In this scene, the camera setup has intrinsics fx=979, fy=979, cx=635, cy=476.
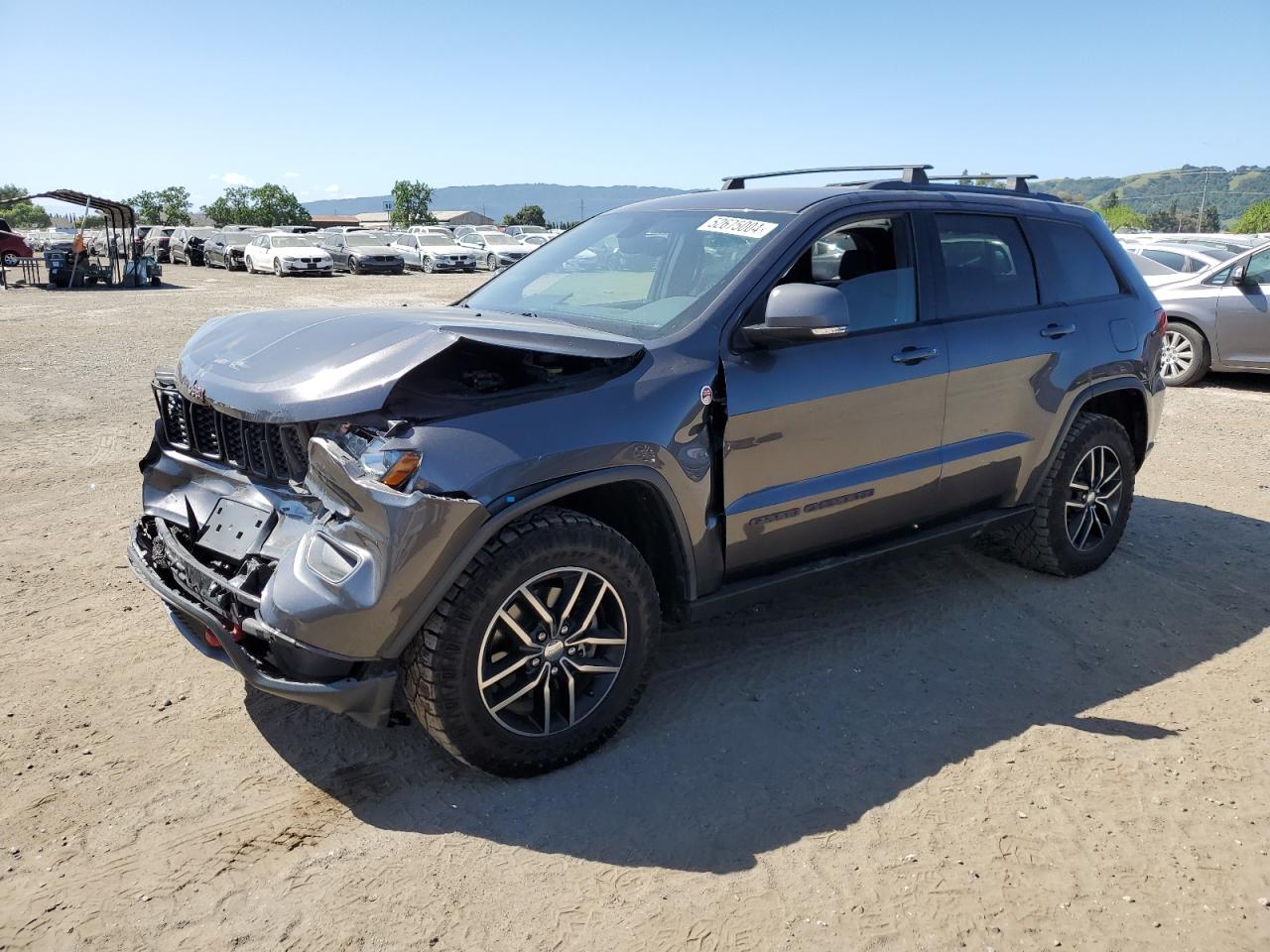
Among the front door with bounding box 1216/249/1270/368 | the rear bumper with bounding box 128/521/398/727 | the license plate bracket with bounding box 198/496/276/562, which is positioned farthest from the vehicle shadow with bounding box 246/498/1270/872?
the front door with bounding box 1216/249/1270/368

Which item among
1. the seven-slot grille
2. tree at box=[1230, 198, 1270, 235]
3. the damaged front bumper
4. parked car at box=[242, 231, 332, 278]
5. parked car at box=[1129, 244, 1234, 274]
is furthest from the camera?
tree at box=[1230, 198, 1270, 235]

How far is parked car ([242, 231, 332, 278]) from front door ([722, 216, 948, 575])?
29.3 metres

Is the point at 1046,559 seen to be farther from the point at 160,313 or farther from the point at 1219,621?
the point at 160,313

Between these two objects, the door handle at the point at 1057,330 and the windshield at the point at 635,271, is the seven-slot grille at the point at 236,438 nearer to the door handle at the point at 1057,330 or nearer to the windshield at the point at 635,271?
the windshield at the point at 635,271

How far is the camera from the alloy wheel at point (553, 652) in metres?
3.14

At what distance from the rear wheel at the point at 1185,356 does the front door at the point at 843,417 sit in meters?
7.98

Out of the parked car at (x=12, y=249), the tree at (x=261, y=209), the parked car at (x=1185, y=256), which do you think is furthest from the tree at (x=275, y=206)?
the parked car at (x=1185, y=256)

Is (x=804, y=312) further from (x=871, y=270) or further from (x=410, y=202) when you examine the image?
(x=410, y=202)

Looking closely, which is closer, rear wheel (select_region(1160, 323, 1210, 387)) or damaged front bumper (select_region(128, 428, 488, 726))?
damaged front bumper (select_region(128, 428, 488, 726))

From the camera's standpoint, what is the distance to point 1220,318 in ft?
34.2

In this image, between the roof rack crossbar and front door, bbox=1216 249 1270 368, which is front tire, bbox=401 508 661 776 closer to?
the roof rack crossbar

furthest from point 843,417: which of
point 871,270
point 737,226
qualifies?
point 737,226

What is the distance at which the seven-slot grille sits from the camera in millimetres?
3221

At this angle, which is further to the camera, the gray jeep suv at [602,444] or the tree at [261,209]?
the tree at [261,209]
